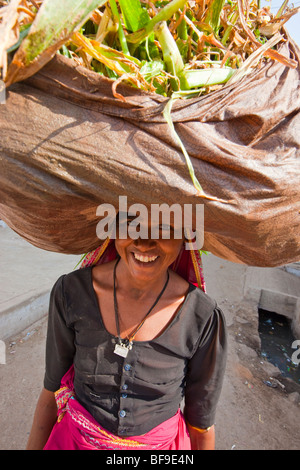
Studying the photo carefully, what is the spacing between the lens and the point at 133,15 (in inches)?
26.7

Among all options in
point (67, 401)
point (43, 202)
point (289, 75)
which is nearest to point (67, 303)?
point (67, 401)

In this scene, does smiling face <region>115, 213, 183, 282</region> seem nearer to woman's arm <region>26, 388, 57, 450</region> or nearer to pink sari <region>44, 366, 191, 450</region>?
pink sari <region>44, 366, 191, 450</region>

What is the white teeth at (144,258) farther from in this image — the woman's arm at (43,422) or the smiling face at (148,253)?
the woman's arm at (43,422)

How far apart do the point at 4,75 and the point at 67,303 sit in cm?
91

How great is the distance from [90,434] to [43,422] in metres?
0.32

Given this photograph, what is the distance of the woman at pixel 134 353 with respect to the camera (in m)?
1.17

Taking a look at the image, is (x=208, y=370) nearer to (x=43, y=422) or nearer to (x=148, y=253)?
(x=148, y=253)

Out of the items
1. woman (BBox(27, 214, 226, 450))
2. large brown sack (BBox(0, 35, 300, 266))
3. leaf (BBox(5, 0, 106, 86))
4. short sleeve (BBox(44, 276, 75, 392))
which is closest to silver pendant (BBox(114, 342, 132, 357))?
woman (BBox(27, 214, 226, 450))

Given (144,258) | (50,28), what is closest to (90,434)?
(144,258)

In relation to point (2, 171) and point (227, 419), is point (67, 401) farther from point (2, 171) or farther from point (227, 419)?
point (227, 419)

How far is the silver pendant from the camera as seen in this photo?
1159 mm

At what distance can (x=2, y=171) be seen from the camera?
628 millimetres

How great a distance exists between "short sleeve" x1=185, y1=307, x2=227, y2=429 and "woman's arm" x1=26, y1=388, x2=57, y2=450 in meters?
0.62

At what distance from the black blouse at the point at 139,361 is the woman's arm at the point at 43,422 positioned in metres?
0.18
